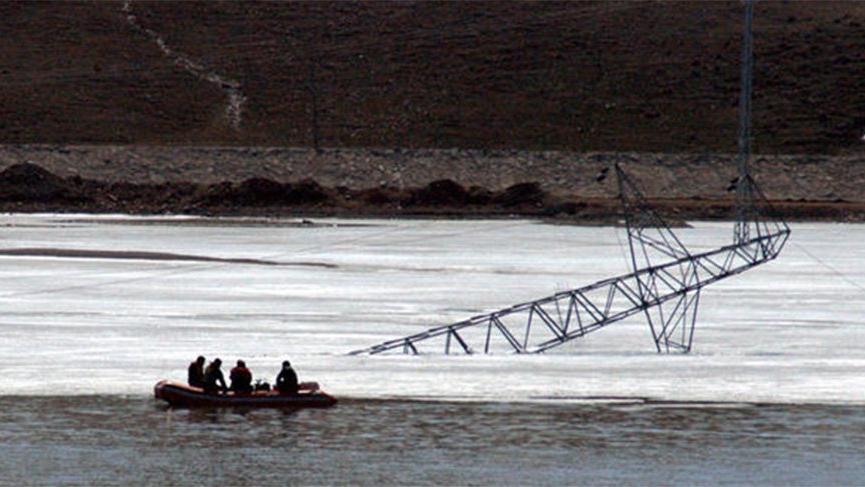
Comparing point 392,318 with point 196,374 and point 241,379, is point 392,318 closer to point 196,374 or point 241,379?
point 196,374

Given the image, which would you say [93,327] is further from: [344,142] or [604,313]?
[344,142]

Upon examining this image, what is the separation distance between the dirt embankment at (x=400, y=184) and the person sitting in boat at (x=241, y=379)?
41.3m

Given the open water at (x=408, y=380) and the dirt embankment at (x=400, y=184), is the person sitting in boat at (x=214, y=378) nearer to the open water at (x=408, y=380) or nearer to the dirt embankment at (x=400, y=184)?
the open water at (x=408, y=380)

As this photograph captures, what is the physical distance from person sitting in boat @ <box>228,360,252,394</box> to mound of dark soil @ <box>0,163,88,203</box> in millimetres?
48592

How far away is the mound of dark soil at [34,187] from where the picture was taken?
78250 mm

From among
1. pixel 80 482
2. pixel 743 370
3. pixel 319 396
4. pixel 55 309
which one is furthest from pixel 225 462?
pixel 55 309

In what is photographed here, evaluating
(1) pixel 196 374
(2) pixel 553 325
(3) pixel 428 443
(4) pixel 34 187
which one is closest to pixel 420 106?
(4) pixel 34 187

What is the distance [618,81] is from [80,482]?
279 feet

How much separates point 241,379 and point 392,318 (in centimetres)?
898

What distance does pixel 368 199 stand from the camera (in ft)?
259

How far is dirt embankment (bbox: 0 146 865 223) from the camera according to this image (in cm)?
7694

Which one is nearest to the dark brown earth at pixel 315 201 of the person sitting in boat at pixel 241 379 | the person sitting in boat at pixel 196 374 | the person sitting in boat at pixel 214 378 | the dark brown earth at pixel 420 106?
the dark brown earth at pixel 420 106

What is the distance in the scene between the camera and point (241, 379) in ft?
101

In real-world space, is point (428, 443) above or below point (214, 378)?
below
